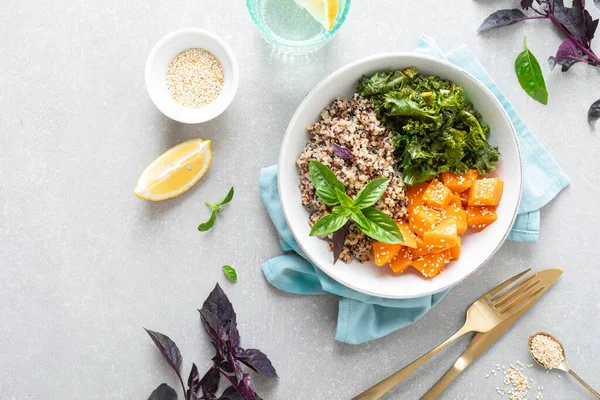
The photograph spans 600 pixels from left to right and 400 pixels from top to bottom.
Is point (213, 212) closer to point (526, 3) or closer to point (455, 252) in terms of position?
point (455, 252)

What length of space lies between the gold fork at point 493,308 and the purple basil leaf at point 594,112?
26.9 inches

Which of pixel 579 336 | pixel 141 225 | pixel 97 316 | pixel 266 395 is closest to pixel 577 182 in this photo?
pixel 579 336

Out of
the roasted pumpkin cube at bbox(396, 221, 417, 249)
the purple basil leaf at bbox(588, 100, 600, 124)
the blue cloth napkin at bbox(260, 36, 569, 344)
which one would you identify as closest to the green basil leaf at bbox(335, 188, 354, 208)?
the roasted pumpkin cube at bbox(396, 221, 417, 249)

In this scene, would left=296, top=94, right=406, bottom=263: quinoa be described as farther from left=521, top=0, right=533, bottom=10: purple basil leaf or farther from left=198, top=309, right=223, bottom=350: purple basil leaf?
left=521, top=0, right=533, bottom=10: purple basil leaf

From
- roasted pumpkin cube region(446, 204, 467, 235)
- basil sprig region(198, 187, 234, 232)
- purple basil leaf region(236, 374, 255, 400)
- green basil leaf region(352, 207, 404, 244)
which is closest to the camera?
green basil leaf region(352, 207, 404, 244)

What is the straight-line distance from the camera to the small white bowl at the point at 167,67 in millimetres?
2033

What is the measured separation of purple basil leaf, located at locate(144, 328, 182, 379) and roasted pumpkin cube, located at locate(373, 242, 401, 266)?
0.85m

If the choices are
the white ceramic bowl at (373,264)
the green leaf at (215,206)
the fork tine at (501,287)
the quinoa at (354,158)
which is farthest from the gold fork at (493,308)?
the green leaf at (215,206)

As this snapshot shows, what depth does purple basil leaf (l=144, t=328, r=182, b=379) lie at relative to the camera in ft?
6.70

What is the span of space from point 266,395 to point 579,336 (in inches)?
51.9

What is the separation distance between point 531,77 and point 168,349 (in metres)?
1.73

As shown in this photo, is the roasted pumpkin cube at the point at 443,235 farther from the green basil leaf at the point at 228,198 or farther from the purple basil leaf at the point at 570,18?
the purple basil leaf at the point at 570,18

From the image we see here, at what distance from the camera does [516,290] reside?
2158 mm

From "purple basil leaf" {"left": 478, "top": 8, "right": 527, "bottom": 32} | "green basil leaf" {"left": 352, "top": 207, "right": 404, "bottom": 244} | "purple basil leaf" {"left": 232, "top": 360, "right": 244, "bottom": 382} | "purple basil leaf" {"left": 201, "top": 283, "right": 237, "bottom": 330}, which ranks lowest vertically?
"purple basil leaf" {"left": 232, "top": 360, "right": 244, "bottom": 382}
